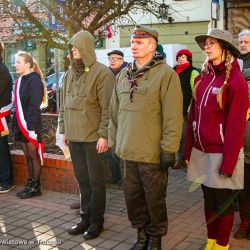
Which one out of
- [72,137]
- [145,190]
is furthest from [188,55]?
[145,190]

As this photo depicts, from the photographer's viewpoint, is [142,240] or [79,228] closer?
[142,240]

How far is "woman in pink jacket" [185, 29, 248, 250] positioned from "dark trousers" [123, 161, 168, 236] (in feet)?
1.02

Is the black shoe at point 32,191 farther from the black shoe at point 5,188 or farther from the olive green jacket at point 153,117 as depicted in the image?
the olive green jacket at point 153,117

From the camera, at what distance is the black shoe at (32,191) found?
569cm

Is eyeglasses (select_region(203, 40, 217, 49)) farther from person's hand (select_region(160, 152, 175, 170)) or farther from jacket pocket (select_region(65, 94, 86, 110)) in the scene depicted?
jacket pocket (select_region(65, 94, 86, 110))

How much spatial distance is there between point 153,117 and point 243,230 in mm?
1570

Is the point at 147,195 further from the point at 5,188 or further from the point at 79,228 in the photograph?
the point at 5,188

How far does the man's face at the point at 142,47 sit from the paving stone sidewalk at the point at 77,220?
1.81 metres

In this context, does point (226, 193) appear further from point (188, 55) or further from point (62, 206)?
point (188, 55)

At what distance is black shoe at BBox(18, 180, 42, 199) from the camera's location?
224 inches

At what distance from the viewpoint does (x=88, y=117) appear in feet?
14.0

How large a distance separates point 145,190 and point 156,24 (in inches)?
517

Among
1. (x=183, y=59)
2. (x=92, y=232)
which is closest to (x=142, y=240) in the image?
(x=92, y=232)

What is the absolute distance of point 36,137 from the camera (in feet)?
18.7
